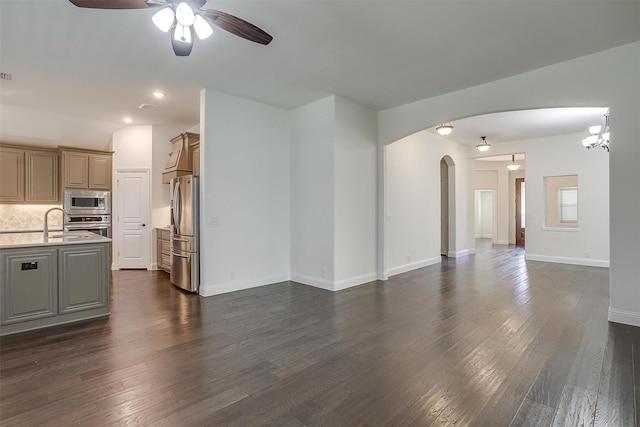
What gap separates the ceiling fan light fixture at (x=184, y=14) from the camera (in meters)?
2.16

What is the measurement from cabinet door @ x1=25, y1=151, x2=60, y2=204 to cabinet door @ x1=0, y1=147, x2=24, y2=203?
0.09 m

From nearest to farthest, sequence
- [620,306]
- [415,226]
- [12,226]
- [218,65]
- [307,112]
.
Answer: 1. [620,306]
2. [218,65]
3. [307,112]
4. [12,226]
5. [415,226]

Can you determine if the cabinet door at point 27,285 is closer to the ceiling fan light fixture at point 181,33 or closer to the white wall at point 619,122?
the ceiling fan light fixture at point 181,33

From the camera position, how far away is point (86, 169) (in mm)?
6707

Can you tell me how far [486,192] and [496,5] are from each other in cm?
1223

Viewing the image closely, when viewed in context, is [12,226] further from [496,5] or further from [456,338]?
[496,5]

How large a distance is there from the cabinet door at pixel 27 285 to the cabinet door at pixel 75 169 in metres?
3.90

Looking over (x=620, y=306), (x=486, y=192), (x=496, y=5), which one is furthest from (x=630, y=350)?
(x=486, y=192)

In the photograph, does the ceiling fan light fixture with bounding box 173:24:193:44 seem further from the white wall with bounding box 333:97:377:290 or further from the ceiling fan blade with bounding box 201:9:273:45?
the white wall with bounding box 333:97:377:290

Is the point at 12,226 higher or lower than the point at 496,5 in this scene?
lower

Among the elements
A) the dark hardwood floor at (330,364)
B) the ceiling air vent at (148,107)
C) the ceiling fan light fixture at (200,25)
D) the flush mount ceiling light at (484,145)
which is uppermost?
the ceiling air vent at (148,107)

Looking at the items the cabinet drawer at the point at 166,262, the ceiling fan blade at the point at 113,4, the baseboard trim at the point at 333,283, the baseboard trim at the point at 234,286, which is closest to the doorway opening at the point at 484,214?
the baseboard trim at the point at 333,283

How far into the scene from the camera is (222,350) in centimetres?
288

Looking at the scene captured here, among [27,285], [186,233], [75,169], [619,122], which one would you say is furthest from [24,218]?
[619,122]
